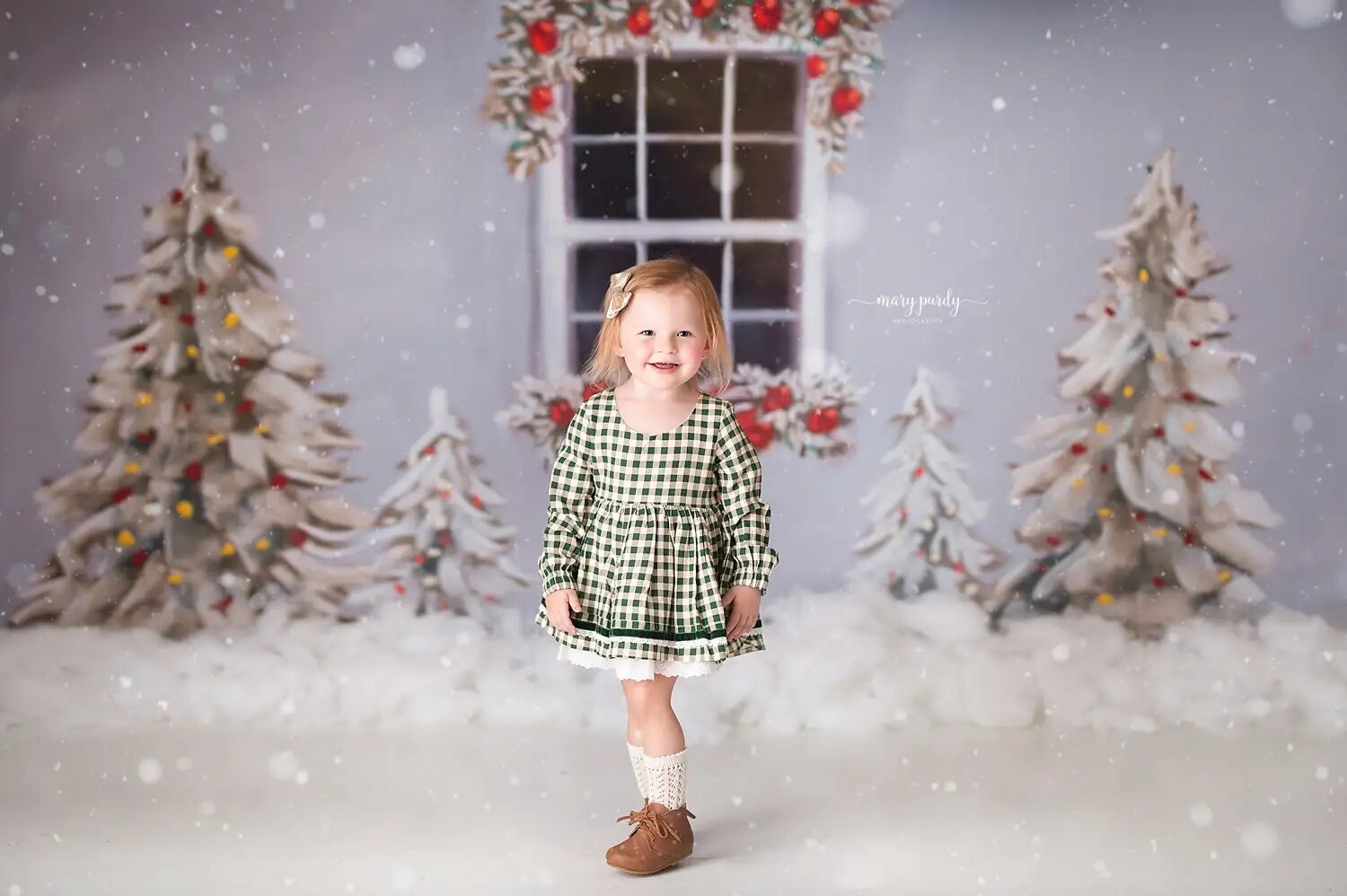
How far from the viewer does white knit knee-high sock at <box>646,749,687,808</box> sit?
254 cm

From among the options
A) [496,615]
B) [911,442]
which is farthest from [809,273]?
[496,615]

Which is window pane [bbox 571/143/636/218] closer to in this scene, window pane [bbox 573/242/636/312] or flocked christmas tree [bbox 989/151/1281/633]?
window pane [bbox 573/242/636/312]

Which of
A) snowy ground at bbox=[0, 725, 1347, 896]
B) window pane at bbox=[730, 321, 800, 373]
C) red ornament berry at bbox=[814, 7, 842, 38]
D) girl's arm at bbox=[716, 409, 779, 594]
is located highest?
red ornament berry at bbox=[814, 7, 842, 38]

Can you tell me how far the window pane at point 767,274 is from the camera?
3828mm

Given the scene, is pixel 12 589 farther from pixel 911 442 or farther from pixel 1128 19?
pixel 1128 19

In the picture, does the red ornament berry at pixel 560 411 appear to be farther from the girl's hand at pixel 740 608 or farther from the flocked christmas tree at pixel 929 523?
the girl's hand at pixel 740 608

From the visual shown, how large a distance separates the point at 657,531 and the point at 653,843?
60 cm

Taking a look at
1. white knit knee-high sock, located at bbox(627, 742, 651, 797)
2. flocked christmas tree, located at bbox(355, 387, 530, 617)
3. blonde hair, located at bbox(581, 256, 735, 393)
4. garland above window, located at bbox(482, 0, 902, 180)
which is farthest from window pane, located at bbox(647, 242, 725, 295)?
white knit knee-high sock, located at bbox(627, 742, 651, 797)

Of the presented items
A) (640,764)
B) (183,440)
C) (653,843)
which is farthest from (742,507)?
(183,440)

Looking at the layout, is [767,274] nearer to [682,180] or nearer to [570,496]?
[682,180]

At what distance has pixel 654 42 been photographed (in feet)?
12.3

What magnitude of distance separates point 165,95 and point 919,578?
2570 millimetres

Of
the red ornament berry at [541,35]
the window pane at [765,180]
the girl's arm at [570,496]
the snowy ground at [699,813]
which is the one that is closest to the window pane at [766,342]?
the window pane at [765,180]

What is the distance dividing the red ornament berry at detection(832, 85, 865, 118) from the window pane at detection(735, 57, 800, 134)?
0.38 ft
